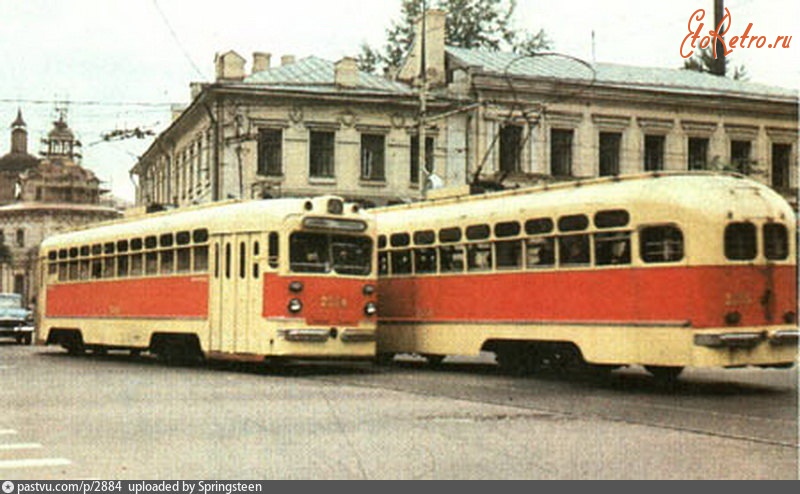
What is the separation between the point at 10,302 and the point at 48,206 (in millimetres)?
84933

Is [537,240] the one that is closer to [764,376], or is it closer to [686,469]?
[764,376]

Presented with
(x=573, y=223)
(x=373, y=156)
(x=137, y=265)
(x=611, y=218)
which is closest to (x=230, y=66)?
(x=373, y=156)

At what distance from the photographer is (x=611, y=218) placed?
55.5ft

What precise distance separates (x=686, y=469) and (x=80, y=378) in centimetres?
1215

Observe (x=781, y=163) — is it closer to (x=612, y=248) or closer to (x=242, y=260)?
(x=242, y=260)

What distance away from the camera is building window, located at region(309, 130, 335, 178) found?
4459 cm

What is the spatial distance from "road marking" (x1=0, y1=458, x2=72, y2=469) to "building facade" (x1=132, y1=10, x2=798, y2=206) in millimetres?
31378

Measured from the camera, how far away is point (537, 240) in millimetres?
18297

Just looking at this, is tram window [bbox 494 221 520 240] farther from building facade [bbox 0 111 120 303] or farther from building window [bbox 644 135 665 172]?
building facade [bbox 0 111 120 303]

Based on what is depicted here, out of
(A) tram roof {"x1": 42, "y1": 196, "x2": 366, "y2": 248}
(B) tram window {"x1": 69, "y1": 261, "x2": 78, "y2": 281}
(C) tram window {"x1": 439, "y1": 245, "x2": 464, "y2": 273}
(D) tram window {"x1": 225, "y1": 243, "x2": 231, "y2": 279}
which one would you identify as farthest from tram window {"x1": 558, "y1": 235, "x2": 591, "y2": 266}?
(B) tram window {"x1": 69, "y1": 261, "x2": 78, "y2": 281}

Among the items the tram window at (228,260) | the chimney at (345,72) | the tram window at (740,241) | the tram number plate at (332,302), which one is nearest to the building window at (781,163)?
the chimney at (345,72)

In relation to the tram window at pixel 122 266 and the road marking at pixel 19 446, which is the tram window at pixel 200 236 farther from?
the road marking at pixel 19 446

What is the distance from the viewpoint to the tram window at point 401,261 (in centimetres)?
2148

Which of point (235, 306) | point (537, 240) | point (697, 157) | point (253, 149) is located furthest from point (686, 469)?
point (697, 157)
